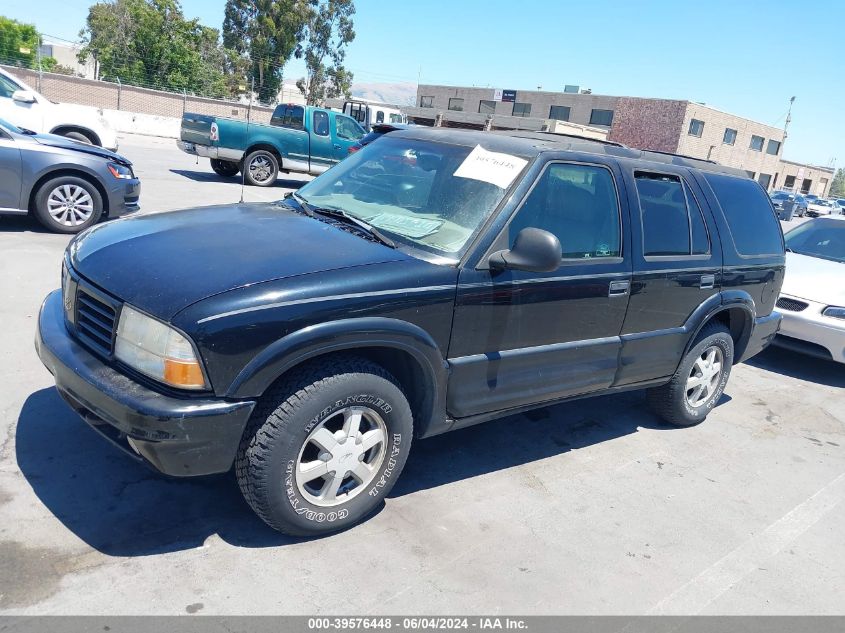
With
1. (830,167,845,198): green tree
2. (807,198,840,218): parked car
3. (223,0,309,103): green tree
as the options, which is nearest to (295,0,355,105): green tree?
(223,0,309,103): green tree

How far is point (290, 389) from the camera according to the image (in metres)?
3.02

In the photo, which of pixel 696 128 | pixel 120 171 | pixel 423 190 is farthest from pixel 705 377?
pixel 696 128

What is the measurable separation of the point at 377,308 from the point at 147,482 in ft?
5.12

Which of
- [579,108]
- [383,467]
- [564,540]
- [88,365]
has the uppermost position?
[579,108]

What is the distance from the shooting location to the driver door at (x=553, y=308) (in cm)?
359

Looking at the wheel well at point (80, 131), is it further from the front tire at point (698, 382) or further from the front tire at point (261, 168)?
the front tire at point (698, 382)

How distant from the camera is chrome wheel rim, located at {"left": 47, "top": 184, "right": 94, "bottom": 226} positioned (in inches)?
315

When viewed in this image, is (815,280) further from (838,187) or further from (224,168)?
(838,187)

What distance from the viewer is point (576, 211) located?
411 cm

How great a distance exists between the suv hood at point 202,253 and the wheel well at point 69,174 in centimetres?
478

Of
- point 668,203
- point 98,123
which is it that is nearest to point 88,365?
point 668,203

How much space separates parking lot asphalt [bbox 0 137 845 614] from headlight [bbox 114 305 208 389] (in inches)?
32.9

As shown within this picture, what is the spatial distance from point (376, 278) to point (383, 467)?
936mm

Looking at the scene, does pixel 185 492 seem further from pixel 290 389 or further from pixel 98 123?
pixel 98 123
